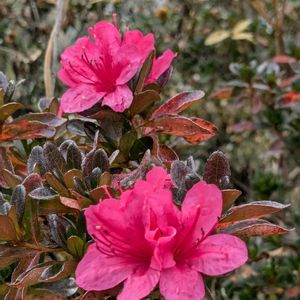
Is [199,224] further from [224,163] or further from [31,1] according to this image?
→ [31,1]

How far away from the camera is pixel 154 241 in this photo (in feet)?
2.84

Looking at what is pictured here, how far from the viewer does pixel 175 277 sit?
34.0 inches

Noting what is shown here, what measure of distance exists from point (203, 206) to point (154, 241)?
8 cm

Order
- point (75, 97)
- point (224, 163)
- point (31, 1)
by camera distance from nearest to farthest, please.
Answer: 1. point (224, 163)
2. point (75, 97)
3. point (31, 1)

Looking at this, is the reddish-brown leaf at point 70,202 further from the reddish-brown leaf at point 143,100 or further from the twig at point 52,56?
the twig at point 52,56

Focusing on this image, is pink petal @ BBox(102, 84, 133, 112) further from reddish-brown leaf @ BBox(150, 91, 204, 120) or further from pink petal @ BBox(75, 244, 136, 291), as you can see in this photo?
pink petal @ BBox(75, 244, 136, 291)

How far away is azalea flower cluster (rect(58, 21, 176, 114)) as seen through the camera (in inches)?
44.5

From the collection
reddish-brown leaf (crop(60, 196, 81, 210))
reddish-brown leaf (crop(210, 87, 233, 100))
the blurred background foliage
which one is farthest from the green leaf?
reddish-brown leaf (crop(210, 87, 233, 100))

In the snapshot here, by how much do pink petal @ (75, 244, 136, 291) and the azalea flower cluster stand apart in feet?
0.97

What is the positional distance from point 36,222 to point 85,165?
11 cm

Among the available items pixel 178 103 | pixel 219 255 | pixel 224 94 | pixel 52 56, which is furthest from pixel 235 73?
pixel 219 255

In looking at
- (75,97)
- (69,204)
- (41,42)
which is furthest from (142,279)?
(41,42)

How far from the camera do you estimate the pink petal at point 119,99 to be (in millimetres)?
1113

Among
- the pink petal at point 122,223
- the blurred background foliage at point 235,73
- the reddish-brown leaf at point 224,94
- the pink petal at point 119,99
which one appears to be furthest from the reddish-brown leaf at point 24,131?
the reddish-brown leaf at point 224,94
